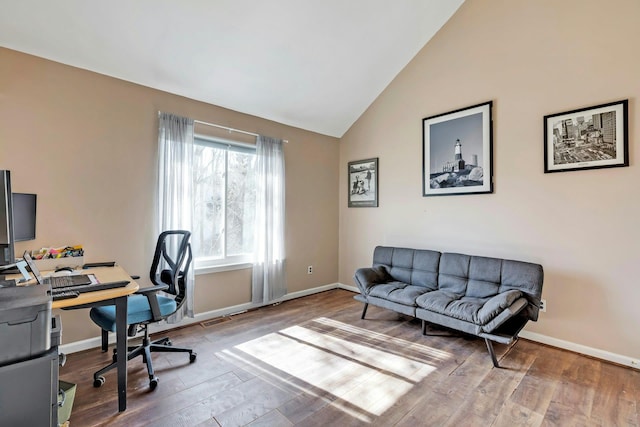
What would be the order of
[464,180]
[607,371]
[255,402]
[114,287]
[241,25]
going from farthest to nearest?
[464,180], [241,25], [607,371], [255,402], [114,287]

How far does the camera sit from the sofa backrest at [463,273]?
8.45 ft

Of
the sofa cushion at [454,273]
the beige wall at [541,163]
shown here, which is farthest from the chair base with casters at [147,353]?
the beige wall at [541,163]

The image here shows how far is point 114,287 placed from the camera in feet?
5.85

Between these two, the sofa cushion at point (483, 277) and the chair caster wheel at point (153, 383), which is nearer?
the chair caster wheel at point (153, 383)

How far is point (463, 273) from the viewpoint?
3.01 m

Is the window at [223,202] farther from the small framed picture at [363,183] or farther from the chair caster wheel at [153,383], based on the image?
the small framed picture at [363,183]

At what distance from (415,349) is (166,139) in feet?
10.1

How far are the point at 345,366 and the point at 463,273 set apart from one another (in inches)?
61.1

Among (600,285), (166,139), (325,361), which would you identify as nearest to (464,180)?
(600,285)

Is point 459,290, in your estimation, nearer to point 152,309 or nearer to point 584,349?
point 584,349

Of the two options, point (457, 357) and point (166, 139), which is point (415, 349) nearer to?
point (457, 357)

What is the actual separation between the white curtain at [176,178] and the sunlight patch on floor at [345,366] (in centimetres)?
113

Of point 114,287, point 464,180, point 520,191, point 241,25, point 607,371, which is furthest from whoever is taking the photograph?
point 464,180

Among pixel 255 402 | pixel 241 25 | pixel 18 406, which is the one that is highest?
pixel 241 25
